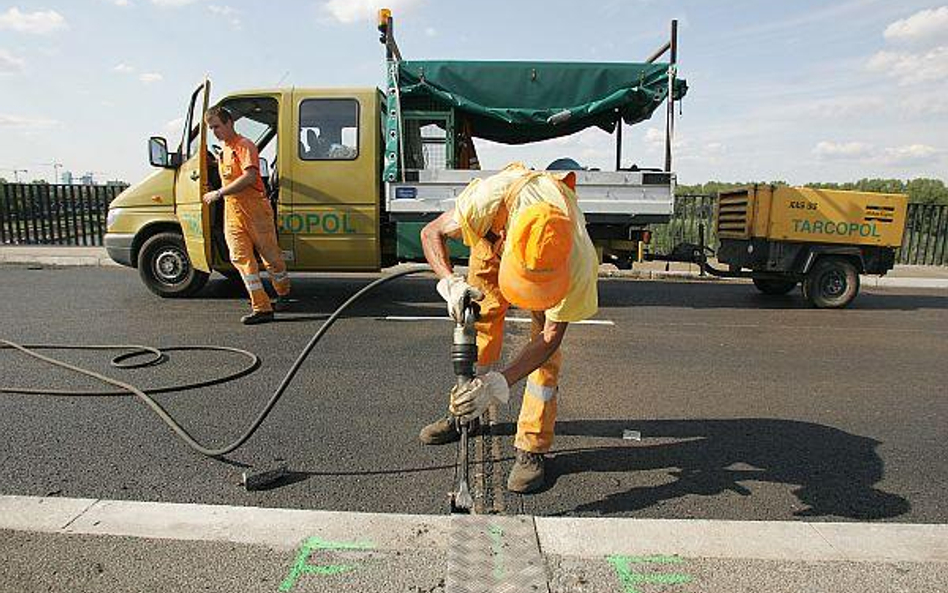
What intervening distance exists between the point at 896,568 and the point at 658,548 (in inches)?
33.8

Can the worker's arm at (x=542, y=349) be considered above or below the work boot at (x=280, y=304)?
above

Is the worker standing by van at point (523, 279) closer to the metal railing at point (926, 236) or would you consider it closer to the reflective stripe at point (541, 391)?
the reflective stripe at point (541, 391)

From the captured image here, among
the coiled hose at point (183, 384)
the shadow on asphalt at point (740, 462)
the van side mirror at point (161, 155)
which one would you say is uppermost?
the van side mirror at point (161, 155)

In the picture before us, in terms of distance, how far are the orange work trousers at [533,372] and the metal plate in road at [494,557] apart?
0.52 meters

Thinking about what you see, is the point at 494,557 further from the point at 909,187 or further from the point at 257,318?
the point at 909,187

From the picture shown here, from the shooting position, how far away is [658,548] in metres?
2.42

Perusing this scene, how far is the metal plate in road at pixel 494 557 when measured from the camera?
7.12 ft

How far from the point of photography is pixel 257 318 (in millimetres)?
6379

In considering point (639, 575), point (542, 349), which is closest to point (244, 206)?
point (542, 349)

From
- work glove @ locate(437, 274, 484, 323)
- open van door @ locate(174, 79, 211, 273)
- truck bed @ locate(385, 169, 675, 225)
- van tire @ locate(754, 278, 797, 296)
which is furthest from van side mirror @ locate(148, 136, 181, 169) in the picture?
van tire @ locate(754, 278, 797, 296)

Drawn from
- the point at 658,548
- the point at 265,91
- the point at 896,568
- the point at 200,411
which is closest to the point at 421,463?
the point at 658,548

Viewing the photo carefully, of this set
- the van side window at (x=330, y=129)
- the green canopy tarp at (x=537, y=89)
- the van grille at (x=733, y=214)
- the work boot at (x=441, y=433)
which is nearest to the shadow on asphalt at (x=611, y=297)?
the van grille at (x=733, y=214)

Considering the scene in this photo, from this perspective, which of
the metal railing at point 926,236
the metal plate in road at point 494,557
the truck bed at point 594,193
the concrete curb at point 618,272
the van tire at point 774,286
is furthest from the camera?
the metal railing at point 926,236

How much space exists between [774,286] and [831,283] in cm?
92
